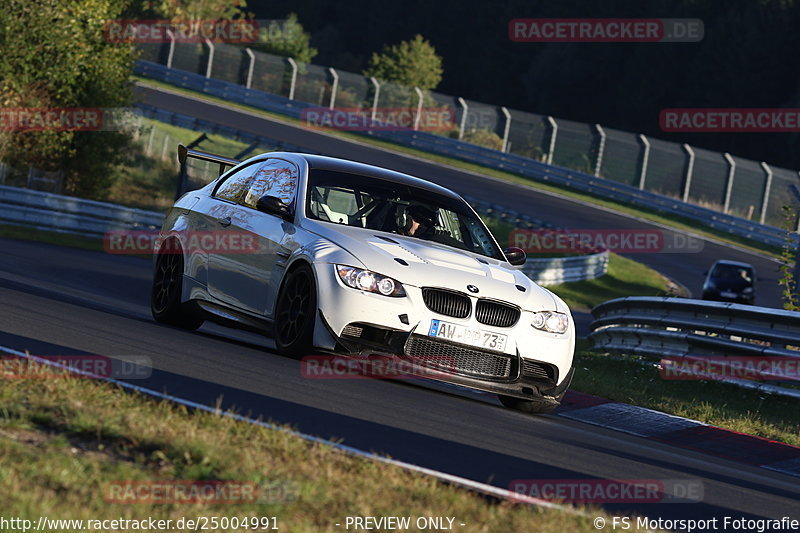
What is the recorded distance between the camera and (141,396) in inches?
259

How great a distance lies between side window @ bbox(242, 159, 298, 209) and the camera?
33.6 ft

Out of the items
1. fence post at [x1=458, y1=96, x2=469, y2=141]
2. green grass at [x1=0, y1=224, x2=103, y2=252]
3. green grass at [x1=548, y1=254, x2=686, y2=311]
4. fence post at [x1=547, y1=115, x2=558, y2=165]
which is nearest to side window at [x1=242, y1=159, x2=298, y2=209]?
green grass at [x1=0, y1=224, x2=103, y2=252]

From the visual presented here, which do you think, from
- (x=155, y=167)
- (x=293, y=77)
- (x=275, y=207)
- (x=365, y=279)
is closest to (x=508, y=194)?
(x=155, y=167)

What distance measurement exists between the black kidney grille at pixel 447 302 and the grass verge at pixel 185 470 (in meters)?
2.95

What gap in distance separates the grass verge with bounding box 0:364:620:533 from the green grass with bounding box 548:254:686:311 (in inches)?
849

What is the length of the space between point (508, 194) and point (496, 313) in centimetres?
3230

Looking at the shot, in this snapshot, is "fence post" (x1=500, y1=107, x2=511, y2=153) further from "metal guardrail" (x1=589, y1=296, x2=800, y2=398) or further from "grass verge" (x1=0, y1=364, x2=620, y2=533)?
"grass verge" (x1=0, y1=364, x2=620, y2=533)

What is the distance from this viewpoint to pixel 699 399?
13023 mm

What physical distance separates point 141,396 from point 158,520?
218cm

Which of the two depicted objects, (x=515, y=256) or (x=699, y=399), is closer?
(x=515, y=256)

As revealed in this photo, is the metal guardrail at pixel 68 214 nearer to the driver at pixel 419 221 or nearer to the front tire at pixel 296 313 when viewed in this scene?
the driver at pixel 419 221

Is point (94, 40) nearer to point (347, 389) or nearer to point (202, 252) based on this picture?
point (202, 252)

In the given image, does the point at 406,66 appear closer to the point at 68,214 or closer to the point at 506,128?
the point at 506,128

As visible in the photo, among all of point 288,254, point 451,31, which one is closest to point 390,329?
point 288,254
